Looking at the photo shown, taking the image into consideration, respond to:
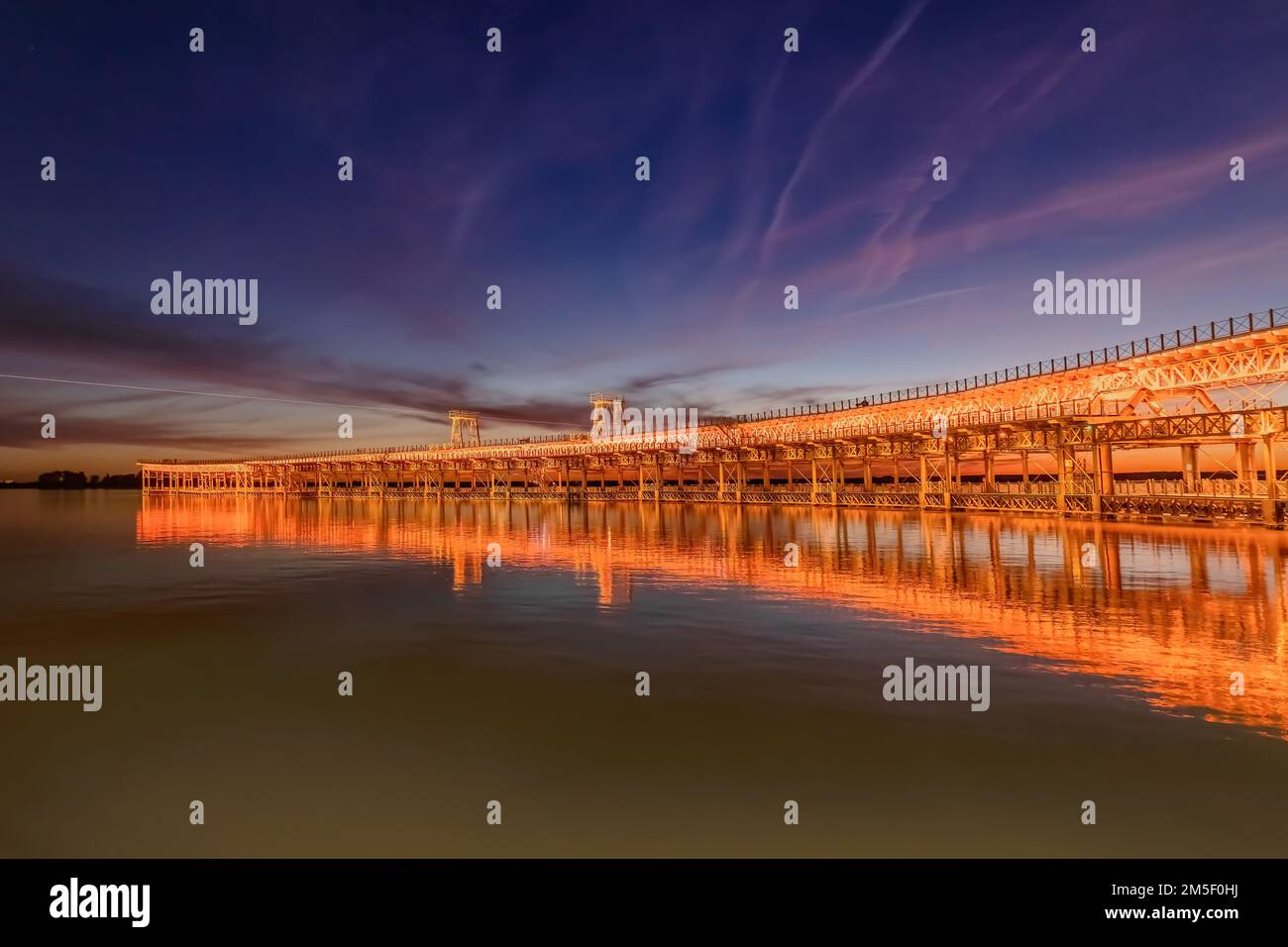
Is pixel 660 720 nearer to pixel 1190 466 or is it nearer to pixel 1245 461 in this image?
pixel 1245 461

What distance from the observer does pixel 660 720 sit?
26.4 feet

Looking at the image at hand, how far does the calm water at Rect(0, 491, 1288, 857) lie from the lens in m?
5.66

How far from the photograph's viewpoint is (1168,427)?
33125mm

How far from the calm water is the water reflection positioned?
4.8 inches

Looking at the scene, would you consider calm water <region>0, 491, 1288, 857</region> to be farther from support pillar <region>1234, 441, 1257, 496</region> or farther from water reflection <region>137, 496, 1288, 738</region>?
support pillar <region>1234, 441, 1257, 496</region>

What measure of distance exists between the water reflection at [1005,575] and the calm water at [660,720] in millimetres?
123

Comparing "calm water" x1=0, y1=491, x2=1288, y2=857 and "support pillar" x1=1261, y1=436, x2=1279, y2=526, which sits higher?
"support pillar" x1=1261, y1=436, x2=1279, y2=526

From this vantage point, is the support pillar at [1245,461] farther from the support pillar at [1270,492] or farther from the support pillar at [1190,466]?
the support pillar at [1270,492]

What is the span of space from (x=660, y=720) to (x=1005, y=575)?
13.9m

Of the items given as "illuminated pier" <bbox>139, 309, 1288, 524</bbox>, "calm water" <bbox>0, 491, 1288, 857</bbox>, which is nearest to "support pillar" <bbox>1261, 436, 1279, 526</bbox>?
"illuminated pier" <bbox>139, 309, 1288, 524</bbox>

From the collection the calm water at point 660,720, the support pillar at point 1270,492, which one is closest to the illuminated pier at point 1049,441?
the support pillar at point 1270,492

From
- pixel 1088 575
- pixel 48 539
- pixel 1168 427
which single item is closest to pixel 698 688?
pixel 1088 575

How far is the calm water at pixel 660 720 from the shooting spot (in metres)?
5.66

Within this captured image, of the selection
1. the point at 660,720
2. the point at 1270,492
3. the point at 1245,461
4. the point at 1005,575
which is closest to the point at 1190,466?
the point at 1245,461
